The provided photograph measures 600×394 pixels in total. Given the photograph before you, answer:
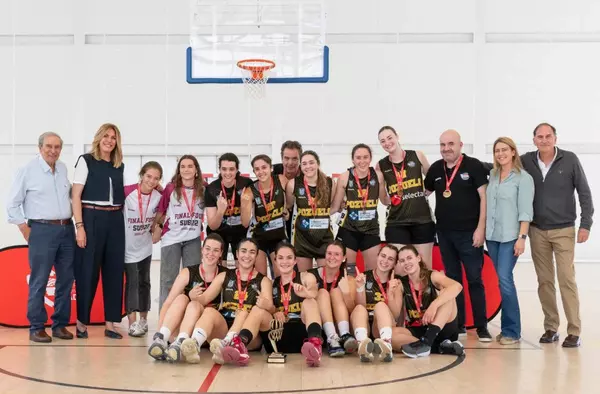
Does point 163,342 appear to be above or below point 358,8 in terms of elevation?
below

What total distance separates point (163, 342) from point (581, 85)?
439 inches

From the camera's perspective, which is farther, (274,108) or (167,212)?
(274,108)

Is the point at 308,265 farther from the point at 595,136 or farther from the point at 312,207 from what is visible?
the point at 595,136

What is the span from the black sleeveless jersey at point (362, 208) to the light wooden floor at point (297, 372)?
1146 mm

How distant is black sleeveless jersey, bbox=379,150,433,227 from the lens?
525cm

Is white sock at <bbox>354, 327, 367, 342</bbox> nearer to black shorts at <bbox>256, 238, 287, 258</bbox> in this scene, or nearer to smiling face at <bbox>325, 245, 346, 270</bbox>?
smiling face at <bbox>325, 245, 346, 270</bbox>

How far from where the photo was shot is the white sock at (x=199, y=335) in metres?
4.29

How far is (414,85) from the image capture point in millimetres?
12555

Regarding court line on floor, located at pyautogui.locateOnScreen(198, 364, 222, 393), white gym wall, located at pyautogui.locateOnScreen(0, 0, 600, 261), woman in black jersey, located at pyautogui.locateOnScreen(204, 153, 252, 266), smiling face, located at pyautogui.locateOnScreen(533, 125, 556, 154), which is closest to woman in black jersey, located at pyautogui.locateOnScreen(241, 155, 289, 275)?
woman in black jersey, located at pyautogui.locateOnScreen(204, 153, 252, 266)

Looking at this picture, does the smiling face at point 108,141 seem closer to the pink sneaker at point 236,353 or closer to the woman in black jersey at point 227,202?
the woman in black jersey at point 227,202

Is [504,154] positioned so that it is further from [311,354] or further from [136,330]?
[136,330]

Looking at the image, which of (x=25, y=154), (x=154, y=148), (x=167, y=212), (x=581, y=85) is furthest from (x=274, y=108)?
(x=167, y=212)

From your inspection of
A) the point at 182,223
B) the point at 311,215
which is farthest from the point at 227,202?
the point at 311,215

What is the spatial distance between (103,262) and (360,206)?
2.24 metres
